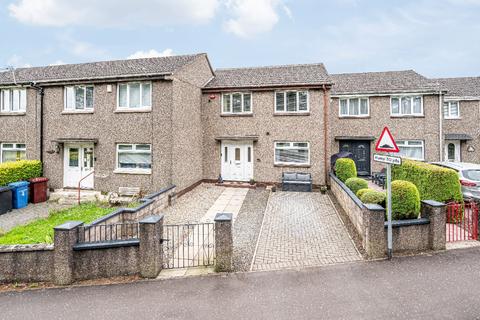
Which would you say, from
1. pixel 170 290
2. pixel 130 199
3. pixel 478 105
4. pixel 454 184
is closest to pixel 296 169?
pixel 454 184

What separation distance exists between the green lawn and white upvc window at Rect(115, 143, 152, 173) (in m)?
2.25

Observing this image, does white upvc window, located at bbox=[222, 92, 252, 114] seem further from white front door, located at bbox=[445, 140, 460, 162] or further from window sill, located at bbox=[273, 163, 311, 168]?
white front door, located at bbox=[445, 140, 460, 162]

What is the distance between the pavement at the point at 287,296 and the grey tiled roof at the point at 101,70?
954 centimetres

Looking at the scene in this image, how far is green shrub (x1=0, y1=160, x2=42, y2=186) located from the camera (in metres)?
12.6

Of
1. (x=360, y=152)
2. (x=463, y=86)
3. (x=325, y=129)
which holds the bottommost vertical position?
(x=360, y=152)

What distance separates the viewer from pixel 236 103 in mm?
16328

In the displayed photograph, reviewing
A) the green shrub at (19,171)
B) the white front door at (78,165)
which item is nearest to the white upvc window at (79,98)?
the white front door at (78,165)

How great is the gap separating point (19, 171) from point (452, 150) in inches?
1062

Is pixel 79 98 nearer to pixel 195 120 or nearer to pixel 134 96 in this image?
pixel 134 96

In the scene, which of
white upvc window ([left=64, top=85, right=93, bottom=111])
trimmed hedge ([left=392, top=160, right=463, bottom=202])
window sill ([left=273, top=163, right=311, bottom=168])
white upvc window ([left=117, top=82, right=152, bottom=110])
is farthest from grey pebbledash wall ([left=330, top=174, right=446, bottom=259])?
white upvc window ([left=64, top=85, right=93, bottom=111])

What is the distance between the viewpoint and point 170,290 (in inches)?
224

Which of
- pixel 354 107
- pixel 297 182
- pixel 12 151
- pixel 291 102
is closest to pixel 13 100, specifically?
pixel 12 151

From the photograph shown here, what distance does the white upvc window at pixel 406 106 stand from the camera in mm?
17772

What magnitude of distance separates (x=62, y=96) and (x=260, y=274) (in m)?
13.6
